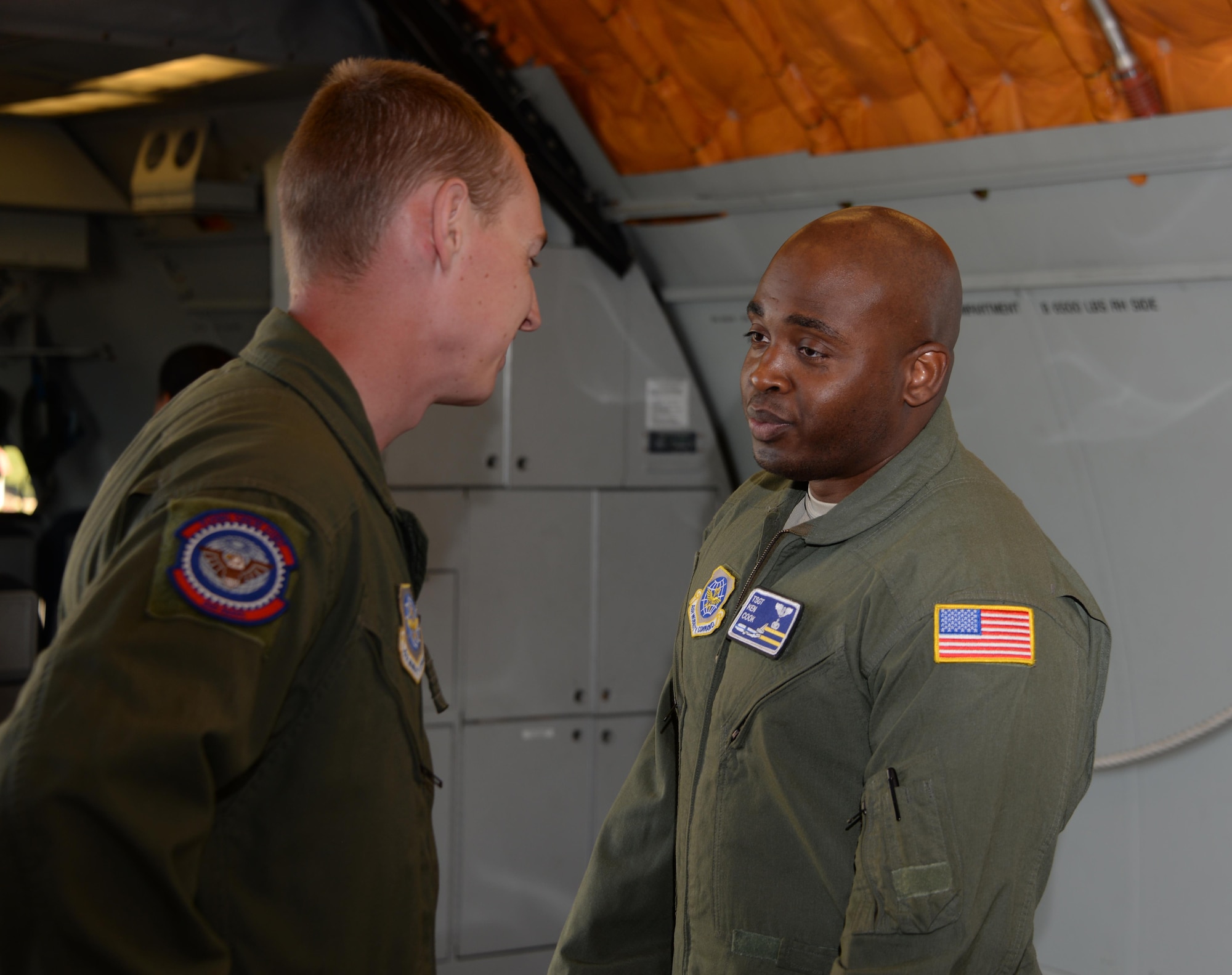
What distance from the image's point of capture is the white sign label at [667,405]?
4480 mm

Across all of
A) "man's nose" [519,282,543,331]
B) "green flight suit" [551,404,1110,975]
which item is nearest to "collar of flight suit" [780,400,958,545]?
"green flight suit" [551,404,1110,975]

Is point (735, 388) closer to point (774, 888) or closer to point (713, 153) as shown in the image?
point (713, 153)

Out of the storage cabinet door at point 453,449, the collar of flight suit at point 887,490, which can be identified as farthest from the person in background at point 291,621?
the storage cabinet door at point 453,449

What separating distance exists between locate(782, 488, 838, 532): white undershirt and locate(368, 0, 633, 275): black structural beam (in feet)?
7.39

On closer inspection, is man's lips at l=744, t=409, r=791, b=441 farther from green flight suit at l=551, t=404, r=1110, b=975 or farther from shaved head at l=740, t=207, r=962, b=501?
green flight suit at l=551, t=404, r=1110, b=975

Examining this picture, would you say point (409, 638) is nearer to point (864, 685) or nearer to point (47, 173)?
point (864, 685)

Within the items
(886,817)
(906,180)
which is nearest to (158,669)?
(886,817)

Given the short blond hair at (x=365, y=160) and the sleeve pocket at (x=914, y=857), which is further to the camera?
the sleeve pocket at (x=914, y=857)

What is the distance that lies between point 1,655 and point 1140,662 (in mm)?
3579

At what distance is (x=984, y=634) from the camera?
148 cm

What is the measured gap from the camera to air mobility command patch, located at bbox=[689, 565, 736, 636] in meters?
1.85

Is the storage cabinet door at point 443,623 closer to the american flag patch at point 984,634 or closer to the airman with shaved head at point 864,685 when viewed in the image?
the airman with shaved head at point 864,685

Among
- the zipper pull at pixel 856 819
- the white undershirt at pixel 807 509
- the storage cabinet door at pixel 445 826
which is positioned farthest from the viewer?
the storage cabinet door at pixel 445 826

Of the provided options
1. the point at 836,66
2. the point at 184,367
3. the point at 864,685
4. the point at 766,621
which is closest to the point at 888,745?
the point at 864,685
